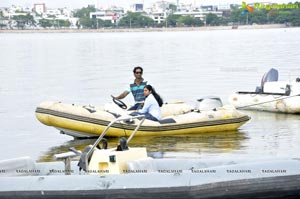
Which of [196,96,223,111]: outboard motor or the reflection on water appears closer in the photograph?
the reflection on water

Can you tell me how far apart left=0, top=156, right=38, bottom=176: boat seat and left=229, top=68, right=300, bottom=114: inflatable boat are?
1061 cm

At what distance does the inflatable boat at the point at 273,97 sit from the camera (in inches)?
841

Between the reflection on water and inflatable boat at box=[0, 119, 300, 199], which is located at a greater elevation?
inflatable boat at box=[0, 119, 300, 199]

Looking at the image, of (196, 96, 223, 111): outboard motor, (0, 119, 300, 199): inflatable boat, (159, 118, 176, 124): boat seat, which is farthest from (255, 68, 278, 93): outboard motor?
(0, 119, 300, 199): inflatable boat

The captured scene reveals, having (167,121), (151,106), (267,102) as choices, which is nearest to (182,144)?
(167,121)

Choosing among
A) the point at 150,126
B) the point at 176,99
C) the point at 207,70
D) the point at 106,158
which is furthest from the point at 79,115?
the point at 207,70

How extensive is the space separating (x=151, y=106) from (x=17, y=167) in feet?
17.7

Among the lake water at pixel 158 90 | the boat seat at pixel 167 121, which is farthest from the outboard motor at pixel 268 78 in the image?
the boat seat at pixel 167 121

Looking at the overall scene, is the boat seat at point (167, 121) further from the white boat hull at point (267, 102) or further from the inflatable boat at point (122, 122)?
the white boat hull at point (267, 102)

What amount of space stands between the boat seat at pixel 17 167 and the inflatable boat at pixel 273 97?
10.6m

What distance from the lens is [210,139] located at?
1756 centimetres

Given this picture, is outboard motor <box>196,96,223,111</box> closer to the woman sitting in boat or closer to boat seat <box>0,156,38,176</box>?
the woman sitting in boat

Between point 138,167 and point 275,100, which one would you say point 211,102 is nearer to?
point 275,100

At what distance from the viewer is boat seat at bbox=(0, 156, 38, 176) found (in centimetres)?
1166
